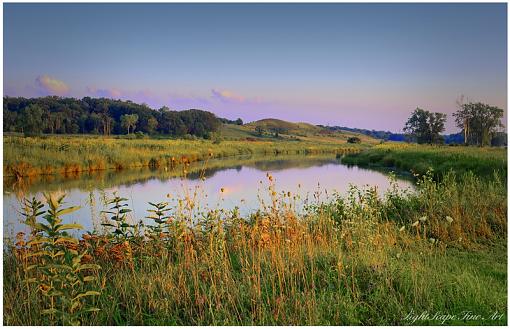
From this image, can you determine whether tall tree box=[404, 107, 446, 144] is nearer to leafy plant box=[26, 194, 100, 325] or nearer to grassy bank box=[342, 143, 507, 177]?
grassy bank box=[342, 143, 507, 177]

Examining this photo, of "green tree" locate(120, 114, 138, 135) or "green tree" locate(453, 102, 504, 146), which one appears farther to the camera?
"green tree" locate(120, 114, 138, 135)

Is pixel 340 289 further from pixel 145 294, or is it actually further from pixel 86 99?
pixel 86 99

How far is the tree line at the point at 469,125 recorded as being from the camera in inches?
1404

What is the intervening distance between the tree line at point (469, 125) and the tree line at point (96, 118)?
2434 cm

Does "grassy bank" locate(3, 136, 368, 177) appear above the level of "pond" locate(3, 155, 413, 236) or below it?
above

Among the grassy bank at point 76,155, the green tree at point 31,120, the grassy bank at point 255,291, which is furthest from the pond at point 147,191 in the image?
the green tree at point 31,120

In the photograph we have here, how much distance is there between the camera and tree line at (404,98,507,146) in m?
35.7

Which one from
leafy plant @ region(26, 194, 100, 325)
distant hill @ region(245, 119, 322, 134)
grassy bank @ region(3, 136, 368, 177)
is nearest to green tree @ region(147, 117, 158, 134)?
grassy bank @ region(3, 136, 368, 177)

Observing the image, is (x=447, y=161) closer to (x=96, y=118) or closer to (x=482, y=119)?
(x=482, y=119)

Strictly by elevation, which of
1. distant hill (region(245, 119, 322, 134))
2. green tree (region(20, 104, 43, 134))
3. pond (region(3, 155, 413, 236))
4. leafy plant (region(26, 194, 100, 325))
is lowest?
pond (region(3, 155, 413, 236))

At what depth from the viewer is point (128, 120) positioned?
44.5 m

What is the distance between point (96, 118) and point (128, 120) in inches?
127

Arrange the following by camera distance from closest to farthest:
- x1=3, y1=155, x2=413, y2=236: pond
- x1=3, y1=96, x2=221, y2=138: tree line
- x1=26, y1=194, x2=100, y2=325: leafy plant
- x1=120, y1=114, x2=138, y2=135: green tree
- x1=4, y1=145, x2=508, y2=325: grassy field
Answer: x1=26, y1=194, x2=100, y2=325: leafy plant, x1=4, y1=145, x2=508, y2=325: grassy field, x1=3, y1=155, x2=413, y2=236: pond, x1=3, y1=96, x2=221, y2=138: tree line, x1=120, y1=114, x2=138, y2=135: green tree

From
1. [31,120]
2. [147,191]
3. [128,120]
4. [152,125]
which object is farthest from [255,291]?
[152,125]
